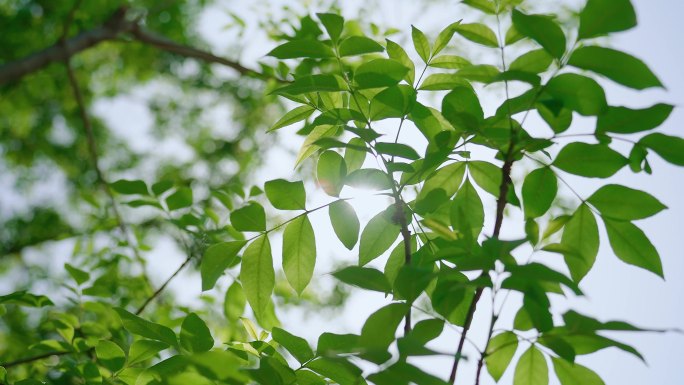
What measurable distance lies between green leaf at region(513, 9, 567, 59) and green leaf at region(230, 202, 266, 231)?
1.75 ft

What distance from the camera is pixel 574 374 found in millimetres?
828

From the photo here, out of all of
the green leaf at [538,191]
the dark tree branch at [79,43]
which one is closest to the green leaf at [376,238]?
the green leaf at [538,191]

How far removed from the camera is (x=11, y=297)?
1.18m

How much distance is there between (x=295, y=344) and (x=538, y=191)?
46cm

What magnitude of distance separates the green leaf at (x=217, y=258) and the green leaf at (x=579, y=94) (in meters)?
0.58

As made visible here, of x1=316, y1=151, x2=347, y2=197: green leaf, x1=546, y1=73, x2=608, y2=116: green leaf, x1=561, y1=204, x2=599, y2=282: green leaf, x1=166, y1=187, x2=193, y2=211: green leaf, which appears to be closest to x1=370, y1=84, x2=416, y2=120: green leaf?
x1=316, y1=151, x2=347, y2=197: green leaf

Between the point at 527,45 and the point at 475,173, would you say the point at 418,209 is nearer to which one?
the point at 475,173

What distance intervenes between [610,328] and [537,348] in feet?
0.83

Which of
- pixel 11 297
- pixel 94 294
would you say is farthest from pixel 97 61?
pixel 11 297

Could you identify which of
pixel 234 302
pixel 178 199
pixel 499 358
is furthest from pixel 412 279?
pixel 178 199

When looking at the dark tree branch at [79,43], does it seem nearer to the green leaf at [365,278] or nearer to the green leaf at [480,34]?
the green leaf at [480,34]

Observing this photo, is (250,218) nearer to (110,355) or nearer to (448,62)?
(110,355)

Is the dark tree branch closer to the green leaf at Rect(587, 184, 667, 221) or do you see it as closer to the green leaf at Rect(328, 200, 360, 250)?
the green leaf at Rect(328, 200, 360, 250)

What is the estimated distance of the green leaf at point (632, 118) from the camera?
0.79 metres
